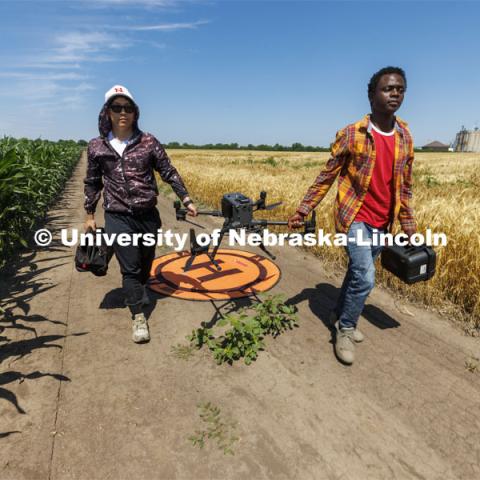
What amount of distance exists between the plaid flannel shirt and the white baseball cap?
1.85 metres

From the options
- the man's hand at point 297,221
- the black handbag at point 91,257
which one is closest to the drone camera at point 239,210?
the man's hand at point 297,221

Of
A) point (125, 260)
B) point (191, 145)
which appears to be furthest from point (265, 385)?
point (191, 145)

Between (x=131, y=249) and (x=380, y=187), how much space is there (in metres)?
2.29

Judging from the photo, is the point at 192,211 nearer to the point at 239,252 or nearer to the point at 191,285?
the point at 191,285

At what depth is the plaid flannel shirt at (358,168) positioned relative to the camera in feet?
9.05

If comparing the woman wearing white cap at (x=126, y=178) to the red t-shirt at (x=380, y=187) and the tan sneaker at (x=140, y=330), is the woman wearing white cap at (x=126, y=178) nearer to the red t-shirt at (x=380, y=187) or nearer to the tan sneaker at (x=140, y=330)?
the tan sneaker at (x=140, y=330)

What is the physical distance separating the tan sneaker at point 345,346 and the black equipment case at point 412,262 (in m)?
0.67

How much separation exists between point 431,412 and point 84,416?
2419 millimetres

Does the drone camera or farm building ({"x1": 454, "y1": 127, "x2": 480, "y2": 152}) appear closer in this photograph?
the drone camera

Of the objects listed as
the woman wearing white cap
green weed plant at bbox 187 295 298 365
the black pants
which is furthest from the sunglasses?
green weed plant at bbox 187 295 298 365

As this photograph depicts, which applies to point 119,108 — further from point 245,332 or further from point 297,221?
point 245,332

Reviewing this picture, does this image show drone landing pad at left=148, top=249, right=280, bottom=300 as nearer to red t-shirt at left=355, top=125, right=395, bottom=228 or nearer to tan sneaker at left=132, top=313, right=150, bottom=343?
tan sneaker at left=132, top=313, right=150, bottom=343

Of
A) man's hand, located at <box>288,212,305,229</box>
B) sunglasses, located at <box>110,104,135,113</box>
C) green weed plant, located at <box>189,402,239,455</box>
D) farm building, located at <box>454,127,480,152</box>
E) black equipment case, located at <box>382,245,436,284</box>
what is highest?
farm building, located at <box>454,127,480,152</box>

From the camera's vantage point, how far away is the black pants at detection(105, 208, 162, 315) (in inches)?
128
